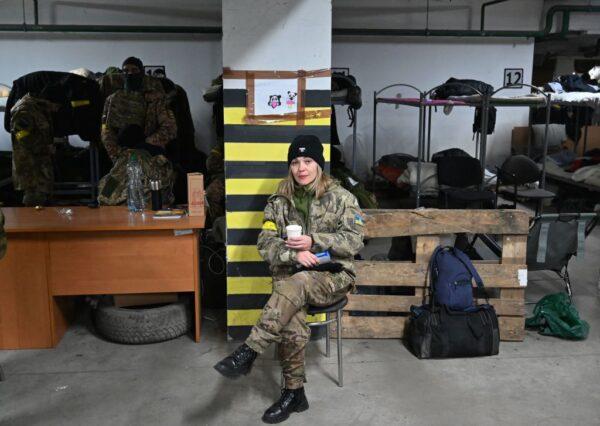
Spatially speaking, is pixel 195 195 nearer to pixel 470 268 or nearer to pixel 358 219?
pixel 358 219

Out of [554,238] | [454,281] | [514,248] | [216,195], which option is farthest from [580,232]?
[216,195]

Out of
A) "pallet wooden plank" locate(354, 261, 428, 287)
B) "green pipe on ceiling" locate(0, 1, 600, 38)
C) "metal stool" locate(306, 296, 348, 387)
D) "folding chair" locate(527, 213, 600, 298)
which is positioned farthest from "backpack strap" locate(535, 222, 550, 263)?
"green pipe on ceiling" locate(0, 1, 600, 38)

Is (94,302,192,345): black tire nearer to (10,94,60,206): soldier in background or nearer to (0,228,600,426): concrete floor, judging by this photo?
(0,228,600,426): concrete floor

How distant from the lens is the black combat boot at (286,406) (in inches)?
116

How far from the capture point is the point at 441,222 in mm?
3779

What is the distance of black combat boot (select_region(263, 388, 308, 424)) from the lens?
2.95m

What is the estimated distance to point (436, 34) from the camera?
8781 millimetres

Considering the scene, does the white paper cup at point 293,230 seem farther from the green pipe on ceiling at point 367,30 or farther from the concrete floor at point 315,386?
the green pipe on ceiling at point 367,30

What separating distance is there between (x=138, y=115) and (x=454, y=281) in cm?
288

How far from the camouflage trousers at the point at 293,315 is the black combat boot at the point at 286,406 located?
4 cm

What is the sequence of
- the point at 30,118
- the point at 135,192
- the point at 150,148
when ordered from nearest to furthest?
the point at 135,192 → the point at 150,148 → the point at 30,118

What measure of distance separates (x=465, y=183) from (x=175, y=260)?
13.4 ft

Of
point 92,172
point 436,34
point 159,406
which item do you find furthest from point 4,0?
point 159,406

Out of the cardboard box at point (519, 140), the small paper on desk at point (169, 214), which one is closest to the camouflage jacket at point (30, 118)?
the small paper on desk at point (169, 214)
